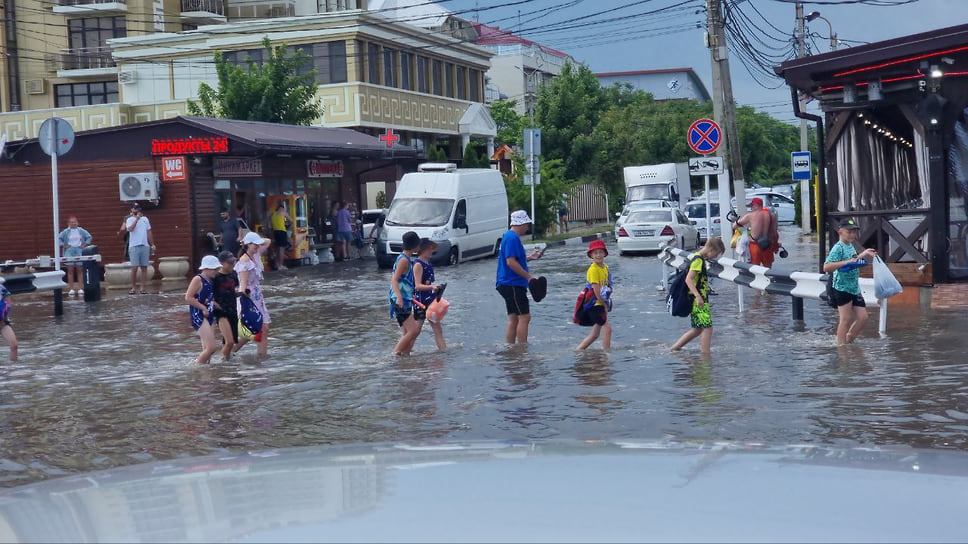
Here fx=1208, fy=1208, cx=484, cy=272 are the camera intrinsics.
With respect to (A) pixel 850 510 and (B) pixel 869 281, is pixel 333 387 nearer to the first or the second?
(B) pixel 869 281

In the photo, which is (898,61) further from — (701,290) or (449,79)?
(449,79)

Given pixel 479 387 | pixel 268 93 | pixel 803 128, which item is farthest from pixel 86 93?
pixel 479 387

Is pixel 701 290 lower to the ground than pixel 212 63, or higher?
lower

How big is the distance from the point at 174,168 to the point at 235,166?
2.13 meters

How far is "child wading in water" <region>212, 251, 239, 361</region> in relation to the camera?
1342cm

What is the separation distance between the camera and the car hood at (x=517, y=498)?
7.04 ft

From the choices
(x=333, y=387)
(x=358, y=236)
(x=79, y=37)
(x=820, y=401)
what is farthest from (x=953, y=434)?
(x=79, y=37)

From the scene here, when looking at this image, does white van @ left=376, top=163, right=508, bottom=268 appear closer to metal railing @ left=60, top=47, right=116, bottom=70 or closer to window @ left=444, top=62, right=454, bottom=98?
window @ left=444, top=62, right=454, bottom=98

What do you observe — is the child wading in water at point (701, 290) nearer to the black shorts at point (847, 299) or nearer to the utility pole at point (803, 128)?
the black shorts at point (847, 299)

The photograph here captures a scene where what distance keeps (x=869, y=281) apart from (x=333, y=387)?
654 centimetres

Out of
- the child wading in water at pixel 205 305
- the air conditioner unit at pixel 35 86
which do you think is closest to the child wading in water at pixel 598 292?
the child wading in water at pixel 205 305

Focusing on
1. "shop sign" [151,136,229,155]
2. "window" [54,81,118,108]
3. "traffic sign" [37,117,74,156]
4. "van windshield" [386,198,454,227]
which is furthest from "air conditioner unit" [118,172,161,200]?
"window" [54,81,118,108]

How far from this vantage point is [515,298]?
14344mm

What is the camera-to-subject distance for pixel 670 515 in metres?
2.24
